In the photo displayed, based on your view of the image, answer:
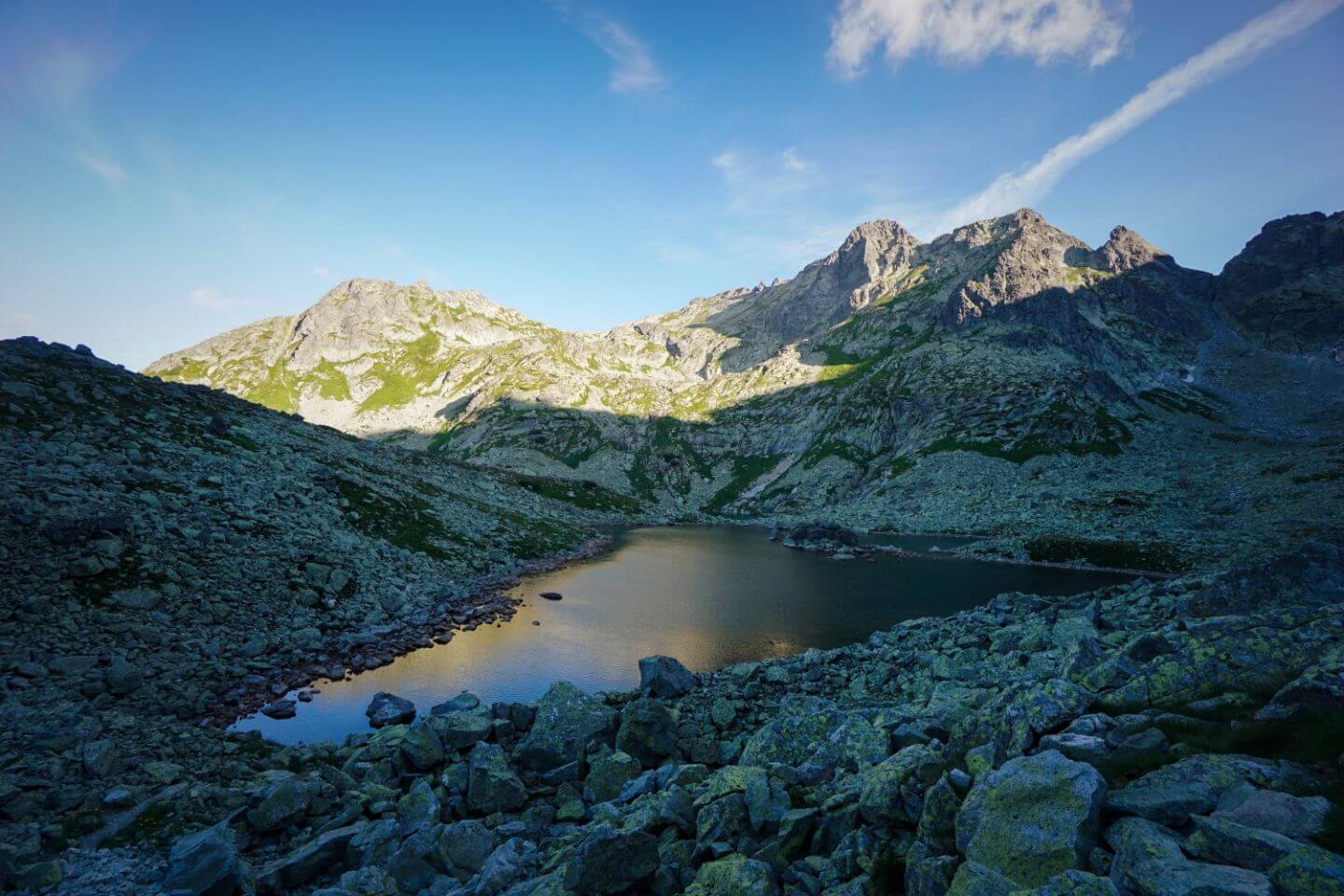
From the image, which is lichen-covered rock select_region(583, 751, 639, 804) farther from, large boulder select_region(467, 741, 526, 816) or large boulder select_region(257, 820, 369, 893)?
large boulder select_region(257, 820, 369, 893)

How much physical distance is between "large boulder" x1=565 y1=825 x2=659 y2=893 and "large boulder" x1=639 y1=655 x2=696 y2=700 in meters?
16.9

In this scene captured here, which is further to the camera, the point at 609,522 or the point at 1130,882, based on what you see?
the point at 609,522

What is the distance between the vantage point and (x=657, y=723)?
21359 millimetres

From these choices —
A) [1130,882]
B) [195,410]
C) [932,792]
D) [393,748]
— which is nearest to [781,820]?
[932,792]

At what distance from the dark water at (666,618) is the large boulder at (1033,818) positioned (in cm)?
2560

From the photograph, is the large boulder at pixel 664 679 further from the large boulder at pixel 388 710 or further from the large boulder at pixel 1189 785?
the large boulder at pixel 1189 785

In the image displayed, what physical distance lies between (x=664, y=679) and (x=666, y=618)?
735 inches

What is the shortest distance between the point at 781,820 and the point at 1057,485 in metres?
135

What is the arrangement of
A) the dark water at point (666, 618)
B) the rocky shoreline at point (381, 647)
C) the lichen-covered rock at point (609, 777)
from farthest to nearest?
1. the dark water at point (666, 618)
2. the rocky shoreline at point (381, 647)
3. the lichen-covered rock at point (609, 777)

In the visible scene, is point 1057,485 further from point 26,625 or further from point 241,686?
point 26,625

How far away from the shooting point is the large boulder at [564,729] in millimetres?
20281

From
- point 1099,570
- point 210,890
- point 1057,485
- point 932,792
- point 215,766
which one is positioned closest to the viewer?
point 932,792

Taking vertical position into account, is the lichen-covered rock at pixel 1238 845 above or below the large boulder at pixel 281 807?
above

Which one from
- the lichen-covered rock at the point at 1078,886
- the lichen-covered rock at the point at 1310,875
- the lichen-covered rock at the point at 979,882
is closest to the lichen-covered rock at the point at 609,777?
the lichen-covered rock at the point at 979,882
